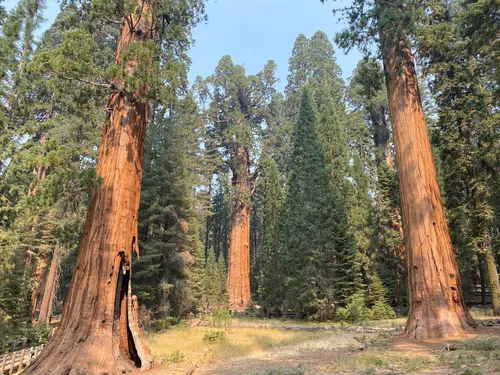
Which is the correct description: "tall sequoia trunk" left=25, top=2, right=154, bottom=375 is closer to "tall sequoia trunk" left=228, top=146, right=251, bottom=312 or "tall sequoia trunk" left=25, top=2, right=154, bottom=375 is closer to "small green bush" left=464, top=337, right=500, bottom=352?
"small green bush" left=464, top=337, right=500, bottom=352

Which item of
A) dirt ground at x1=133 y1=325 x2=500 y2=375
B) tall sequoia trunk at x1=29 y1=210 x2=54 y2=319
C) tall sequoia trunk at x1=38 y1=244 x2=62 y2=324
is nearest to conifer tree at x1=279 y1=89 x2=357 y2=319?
tall sequoia trunk at x1=38 y1=244 x2=62 y2=324

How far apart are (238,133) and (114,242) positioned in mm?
26615

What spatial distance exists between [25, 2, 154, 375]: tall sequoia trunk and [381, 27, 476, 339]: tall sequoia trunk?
5.87m

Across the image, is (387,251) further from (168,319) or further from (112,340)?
(112,340)

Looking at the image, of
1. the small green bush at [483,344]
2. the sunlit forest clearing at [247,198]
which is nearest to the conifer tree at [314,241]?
the sunlit forest clearing at [247,198]

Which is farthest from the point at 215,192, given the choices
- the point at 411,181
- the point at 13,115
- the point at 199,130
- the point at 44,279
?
the point at 411,181

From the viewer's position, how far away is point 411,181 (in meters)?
8.48

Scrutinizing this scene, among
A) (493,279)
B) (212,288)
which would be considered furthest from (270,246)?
(493,279)

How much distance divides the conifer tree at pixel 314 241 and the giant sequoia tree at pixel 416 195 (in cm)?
1271

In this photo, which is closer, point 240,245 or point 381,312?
point 381,312

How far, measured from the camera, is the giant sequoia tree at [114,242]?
5457 millimetres

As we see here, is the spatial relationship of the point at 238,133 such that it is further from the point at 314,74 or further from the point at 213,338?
the point at 213,338

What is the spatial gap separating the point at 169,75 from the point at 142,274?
1130cm

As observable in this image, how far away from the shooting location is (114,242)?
621 centimetres
